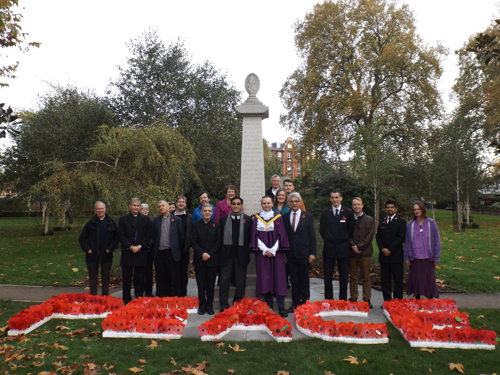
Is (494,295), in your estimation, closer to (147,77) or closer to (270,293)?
(270,293)

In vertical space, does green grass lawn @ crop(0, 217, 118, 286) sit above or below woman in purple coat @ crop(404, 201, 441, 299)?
below

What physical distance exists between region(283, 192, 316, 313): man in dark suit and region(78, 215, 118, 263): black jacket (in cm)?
331

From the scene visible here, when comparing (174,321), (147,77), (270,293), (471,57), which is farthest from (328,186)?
(471,57)

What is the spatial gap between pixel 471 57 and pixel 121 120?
2726cm

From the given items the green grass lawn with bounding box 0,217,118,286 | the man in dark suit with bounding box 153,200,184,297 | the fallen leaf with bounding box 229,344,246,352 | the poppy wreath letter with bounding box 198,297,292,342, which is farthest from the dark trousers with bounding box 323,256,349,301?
the green grass lawn with bounding box 0,217,118,286

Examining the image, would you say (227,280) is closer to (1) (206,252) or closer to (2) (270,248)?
(1) (206,252)

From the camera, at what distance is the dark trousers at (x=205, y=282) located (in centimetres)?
628

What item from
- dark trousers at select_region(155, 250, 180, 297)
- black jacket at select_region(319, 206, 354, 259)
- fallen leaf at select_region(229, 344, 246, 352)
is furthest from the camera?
dark trousers at select_region(155, 250, 180, 297)

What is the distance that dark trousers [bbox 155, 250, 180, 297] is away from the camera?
680 cm

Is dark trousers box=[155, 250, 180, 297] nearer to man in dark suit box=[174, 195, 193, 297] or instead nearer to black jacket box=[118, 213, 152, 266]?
→ man in dark suit box=[174, 195, 193, 297]

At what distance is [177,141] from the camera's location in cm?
1387

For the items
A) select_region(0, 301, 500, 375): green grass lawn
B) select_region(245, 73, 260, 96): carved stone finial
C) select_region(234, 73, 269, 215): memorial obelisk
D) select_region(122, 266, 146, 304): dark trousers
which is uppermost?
select_region(245, 73, 260, 96): carved stone finial

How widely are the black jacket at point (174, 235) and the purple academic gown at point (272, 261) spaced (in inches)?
56.2

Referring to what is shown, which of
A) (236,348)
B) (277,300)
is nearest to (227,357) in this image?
(236,348)
